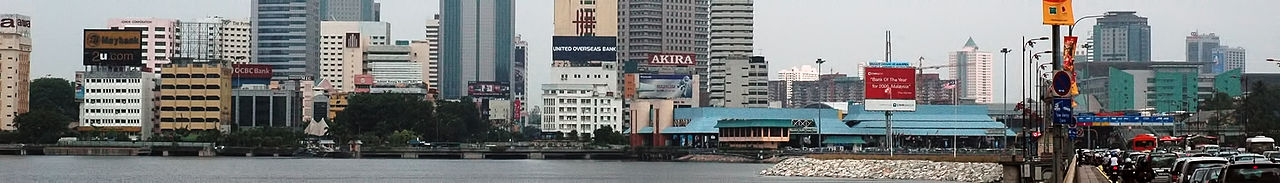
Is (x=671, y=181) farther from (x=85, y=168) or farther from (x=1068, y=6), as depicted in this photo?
(x=1068, y=6)

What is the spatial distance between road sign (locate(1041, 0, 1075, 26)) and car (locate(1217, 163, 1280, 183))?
1273 centimetres

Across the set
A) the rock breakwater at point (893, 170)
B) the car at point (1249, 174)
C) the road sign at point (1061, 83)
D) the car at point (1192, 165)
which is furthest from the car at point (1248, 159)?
the rock breakwater at point (893, 170)

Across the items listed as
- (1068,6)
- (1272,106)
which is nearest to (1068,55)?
(1068,6)

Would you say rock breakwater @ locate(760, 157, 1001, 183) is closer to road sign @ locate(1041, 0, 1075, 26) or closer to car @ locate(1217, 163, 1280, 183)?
road sign @ locate(1041, 0, 1075, 26)

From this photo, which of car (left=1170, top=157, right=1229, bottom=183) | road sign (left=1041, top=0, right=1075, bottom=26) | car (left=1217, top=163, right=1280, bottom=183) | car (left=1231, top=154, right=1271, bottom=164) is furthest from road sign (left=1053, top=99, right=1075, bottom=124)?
car (left=1217, top=163, right=1280, bottom=183)

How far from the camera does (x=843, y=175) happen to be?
12825 cm

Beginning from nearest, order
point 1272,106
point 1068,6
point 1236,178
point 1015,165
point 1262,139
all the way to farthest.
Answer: point 1236,178 < point 1068,6 < point 1015,165 < point 1262,139 < point 1272,106

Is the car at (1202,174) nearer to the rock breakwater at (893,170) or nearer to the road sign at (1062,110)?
the road sign at (1062,110)

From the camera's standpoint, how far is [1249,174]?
121 ft

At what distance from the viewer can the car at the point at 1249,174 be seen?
120ft

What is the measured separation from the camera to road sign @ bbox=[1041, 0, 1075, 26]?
163 ft

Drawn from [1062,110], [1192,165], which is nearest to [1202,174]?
[1192,165]

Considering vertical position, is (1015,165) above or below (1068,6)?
below

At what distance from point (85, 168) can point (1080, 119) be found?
7668cm
